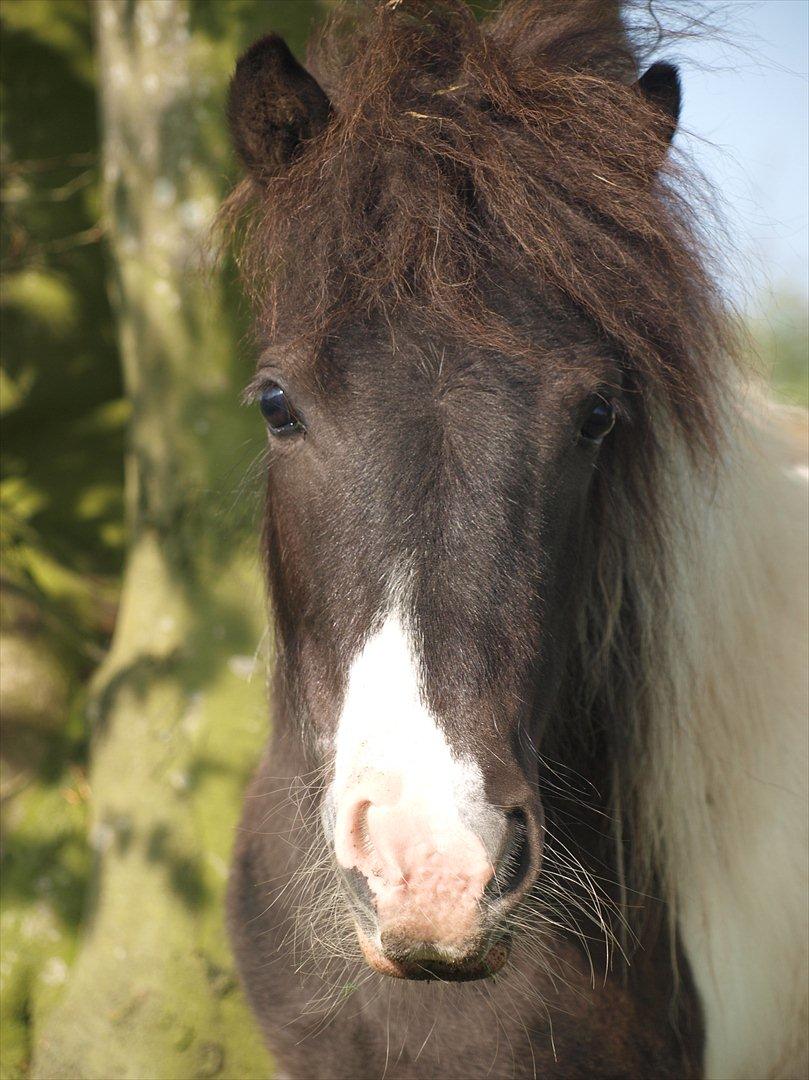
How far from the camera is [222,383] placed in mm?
3365

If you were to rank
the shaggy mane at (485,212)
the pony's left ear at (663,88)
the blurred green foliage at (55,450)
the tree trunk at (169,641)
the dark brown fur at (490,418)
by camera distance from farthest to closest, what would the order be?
the blurred green foliage at (55,450) → the tree trunk at (169,641) → the pony's left ear at (663,88) → the shaggy mane at (485,212) → the dark brown fur at (490,418)

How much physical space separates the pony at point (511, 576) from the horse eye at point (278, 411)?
1cm

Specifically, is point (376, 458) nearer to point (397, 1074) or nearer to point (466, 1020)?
point (466, 1020)

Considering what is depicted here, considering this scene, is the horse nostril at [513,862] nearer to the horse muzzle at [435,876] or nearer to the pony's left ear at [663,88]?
the horse muzzle at [435,876]

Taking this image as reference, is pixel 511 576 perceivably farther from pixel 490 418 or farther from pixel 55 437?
pixel 55 437

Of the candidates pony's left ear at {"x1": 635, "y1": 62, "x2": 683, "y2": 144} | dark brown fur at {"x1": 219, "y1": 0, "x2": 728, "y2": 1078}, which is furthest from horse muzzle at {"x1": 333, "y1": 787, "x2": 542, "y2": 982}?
pony's left ear at {"x1": 635, "y1": 62, "x2": 683, "y2": 144}

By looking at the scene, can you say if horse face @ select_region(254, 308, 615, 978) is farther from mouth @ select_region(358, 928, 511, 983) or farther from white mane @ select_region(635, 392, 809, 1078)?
white mane @ select_region(635, 392, 809, 1078)

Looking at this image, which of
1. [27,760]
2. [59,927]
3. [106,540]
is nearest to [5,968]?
[59,927]

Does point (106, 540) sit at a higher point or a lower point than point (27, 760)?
higher

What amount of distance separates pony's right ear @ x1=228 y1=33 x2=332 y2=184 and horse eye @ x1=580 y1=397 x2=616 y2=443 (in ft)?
2.64

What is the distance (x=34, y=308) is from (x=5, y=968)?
8.47ft

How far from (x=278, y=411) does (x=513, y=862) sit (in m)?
0.97

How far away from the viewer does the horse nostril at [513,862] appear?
140cm

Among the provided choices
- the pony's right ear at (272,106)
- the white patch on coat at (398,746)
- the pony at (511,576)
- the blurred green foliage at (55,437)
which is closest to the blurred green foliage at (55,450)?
the blurred green foliage at (55,437)
